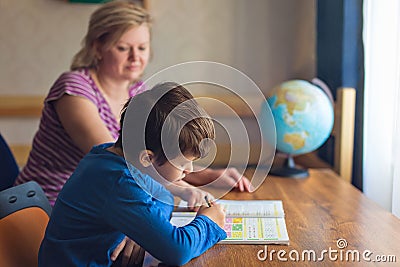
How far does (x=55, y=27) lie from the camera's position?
271 cm

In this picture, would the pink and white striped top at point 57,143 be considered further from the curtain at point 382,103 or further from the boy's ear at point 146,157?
the curtain at point 382,103

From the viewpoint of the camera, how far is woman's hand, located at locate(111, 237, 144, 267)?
1.26 meters

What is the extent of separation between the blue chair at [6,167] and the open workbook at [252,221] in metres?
0.66

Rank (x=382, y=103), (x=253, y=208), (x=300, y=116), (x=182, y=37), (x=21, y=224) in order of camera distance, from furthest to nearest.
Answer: (x=182, y=37)
(x=300, y=116)
(x=382, y=103)
(x=253, y=208)
(x=21, y=224)

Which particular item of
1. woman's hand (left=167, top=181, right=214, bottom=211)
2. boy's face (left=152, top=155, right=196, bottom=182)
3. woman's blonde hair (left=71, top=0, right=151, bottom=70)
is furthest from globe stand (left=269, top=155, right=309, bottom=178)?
boy's face (left=152, top=155, right=196, bottom=182)

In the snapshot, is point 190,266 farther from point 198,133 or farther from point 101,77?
point 101,77

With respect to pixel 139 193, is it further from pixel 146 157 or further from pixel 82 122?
pixel 82 122

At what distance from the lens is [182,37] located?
2.74 metres

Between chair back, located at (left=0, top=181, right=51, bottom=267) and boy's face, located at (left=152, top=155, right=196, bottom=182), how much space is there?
39 cm

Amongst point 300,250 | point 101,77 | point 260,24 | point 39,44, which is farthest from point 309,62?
point 300,250

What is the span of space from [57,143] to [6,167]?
0.20 metres

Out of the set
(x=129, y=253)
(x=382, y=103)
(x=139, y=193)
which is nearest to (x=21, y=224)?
(x=129, y=253)

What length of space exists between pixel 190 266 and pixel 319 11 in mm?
1566

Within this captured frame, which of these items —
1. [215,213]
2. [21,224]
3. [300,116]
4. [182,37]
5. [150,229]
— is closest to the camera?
[150,229]
